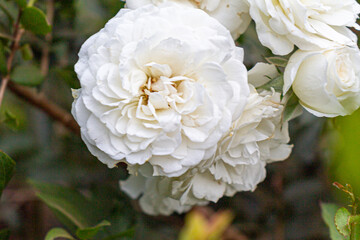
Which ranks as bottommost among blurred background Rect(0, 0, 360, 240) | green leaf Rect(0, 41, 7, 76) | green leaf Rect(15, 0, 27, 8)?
blurred background Rect(0, 0, 360, 240)

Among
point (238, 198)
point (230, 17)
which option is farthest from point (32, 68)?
point (238, 198)

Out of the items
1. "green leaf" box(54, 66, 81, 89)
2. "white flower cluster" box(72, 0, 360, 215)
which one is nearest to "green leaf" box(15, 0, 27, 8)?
"green leaf" box(54, 66, 81, 89)

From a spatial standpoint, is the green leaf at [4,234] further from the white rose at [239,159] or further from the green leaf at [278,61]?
the green leaf at [278,61]

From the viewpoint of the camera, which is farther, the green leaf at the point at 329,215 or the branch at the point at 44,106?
the branch at the point at 44,106

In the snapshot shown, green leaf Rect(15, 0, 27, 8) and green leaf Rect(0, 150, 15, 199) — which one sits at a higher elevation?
green leaf Rect(15, 0, 27, 8)

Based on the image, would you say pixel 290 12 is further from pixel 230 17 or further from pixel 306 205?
pixel 306 205

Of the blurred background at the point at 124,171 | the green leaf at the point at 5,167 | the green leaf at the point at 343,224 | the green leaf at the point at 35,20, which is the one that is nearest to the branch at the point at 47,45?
the blurred background at the point at 124,171

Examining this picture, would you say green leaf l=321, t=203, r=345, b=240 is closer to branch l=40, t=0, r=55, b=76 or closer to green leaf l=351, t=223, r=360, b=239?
green leaf l=351, t=223, r=360, b=239
